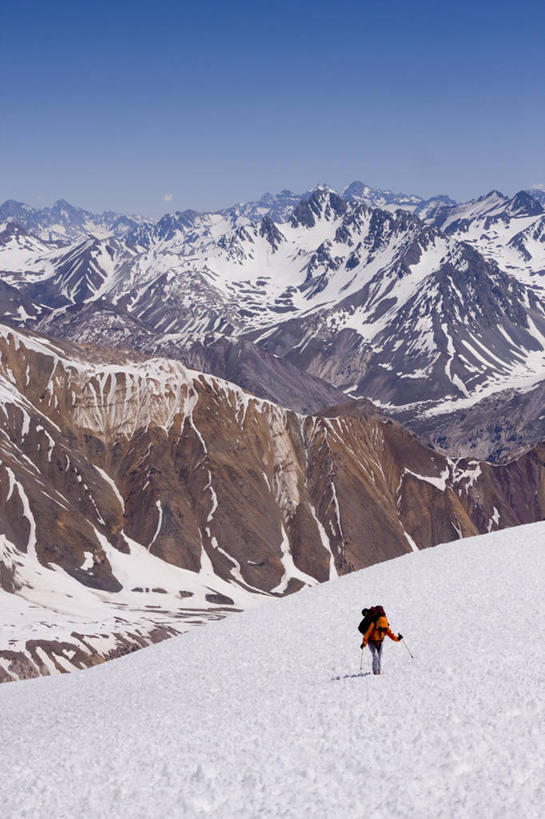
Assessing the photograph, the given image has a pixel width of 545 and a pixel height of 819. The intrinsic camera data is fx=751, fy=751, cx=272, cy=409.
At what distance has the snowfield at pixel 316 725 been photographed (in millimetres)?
18453

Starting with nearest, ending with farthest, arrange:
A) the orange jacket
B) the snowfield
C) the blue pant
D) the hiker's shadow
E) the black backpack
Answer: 1. the snowfield
2. the orange jacket
3. the blue pant
4. the black backpack
5. the hiker's shadow

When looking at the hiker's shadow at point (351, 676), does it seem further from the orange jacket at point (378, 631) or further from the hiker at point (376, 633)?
the orange jacket at point (378, 631)

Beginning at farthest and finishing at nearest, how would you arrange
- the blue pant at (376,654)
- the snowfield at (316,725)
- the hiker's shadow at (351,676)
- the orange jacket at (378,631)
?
1. the hiker's shadow at (351,676)
2. the blue pant at (376,654)
3. the orange jacket at (378,631)
4. the snowfield at (316,725)

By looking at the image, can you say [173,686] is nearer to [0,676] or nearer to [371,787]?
[371,787]

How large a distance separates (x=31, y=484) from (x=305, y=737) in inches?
7204

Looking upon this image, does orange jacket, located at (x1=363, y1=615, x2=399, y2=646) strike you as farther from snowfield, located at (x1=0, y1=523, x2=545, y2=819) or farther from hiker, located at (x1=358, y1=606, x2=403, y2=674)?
snowfield, located at (x1=0, y1=523, x2=545, y2=819)

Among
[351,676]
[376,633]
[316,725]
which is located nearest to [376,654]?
[376,633]

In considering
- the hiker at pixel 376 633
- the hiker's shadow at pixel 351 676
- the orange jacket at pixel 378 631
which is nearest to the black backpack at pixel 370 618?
the hiker at pixel 376 633

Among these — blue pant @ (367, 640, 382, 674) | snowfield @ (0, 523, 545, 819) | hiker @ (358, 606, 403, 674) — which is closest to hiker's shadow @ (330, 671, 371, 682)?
snowfield @ (0, 523, 545, 819)

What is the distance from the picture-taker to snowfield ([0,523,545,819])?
18453 millimetres

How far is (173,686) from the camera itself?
106ft

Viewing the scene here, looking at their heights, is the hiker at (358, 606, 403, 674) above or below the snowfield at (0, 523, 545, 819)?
above

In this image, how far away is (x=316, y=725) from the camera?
2261 centimetres

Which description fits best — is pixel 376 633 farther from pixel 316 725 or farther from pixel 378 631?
pixel 316 725
